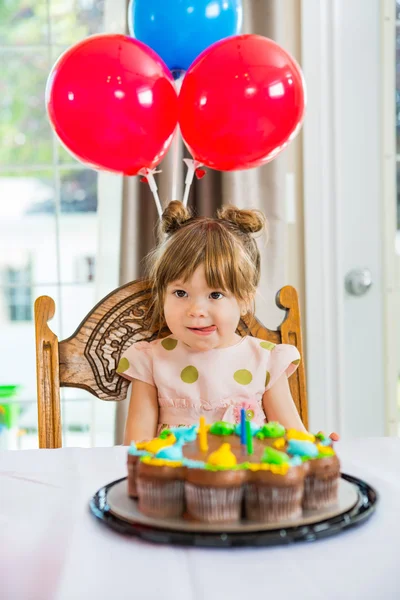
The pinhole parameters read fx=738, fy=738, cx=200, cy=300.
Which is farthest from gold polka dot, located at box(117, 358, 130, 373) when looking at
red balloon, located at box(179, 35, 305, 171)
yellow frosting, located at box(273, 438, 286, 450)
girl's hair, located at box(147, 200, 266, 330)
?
yellow frosting, located at box(273, 438, 286, 450)

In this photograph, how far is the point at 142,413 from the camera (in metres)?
1.48

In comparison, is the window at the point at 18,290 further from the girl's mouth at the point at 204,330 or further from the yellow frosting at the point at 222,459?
the yellow frosting at the point at 222,459

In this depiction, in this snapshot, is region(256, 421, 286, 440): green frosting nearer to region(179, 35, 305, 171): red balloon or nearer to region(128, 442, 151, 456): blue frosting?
region(128, 442, 151, 456): blue frosting

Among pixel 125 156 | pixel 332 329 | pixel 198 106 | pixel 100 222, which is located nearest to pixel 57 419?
pixel 125 156

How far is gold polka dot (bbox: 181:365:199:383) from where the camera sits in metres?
1.50

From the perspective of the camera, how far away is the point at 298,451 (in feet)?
2.50

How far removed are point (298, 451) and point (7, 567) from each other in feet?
1.00

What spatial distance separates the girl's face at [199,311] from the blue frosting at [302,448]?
0.62 metres

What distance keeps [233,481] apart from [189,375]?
81 centimetres

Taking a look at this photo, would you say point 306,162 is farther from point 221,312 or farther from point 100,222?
point 221,312

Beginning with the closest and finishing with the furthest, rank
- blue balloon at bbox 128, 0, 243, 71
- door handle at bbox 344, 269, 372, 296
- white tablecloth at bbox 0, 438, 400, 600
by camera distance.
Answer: white tablecloth at bbox 0, 438, 400, 600, blue balloon at bbox 128, 0, 243, 71, door handle at bbox 344, 269, 372, 296

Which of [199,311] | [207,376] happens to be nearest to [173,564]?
[199,311]

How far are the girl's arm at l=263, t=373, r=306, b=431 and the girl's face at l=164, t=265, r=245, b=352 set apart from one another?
16cm

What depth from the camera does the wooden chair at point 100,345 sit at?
57.1 inches
